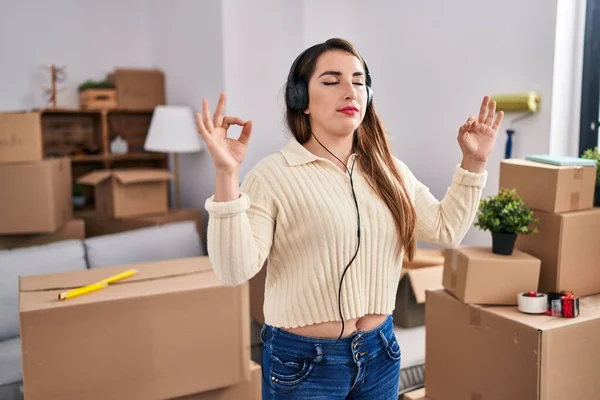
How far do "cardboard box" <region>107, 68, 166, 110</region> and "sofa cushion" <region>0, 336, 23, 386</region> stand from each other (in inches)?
72.8

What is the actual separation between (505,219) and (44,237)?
7.16 feet

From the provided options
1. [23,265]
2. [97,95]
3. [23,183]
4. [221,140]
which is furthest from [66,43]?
[221,140]

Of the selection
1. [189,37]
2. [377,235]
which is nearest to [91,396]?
[377,235]

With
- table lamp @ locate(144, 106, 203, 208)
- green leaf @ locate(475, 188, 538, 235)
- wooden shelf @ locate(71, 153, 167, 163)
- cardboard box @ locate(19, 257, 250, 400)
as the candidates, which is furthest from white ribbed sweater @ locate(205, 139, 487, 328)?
wooden shelf @ locate(71, 153, 167, 163)

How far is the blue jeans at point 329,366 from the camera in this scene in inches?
40.6

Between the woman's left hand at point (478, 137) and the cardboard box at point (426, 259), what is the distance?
1.17m

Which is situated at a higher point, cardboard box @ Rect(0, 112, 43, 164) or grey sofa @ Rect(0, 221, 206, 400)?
cardboard box @ Rect(0, 112, 43, 164)

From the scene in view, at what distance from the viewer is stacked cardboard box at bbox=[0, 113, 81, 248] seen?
2.63 meters

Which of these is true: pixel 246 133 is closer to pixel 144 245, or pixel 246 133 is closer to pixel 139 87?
pixel 144 245

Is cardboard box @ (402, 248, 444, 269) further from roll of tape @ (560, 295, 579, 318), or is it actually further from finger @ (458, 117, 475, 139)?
finger @ (458, 117, 475, 139)

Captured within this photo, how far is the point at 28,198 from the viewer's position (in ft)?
8.76

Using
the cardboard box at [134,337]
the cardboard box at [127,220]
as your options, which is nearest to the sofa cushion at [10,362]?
the cardboard box at [134,337]

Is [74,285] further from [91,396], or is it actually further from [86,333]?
[91,396]

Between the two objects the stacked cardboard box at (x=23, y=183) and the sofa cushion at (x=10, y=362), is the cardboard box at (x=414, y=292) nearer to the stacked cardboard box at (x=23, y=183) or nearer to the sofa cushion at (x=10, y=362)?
the sofa cushion at (x=10, y=362)
